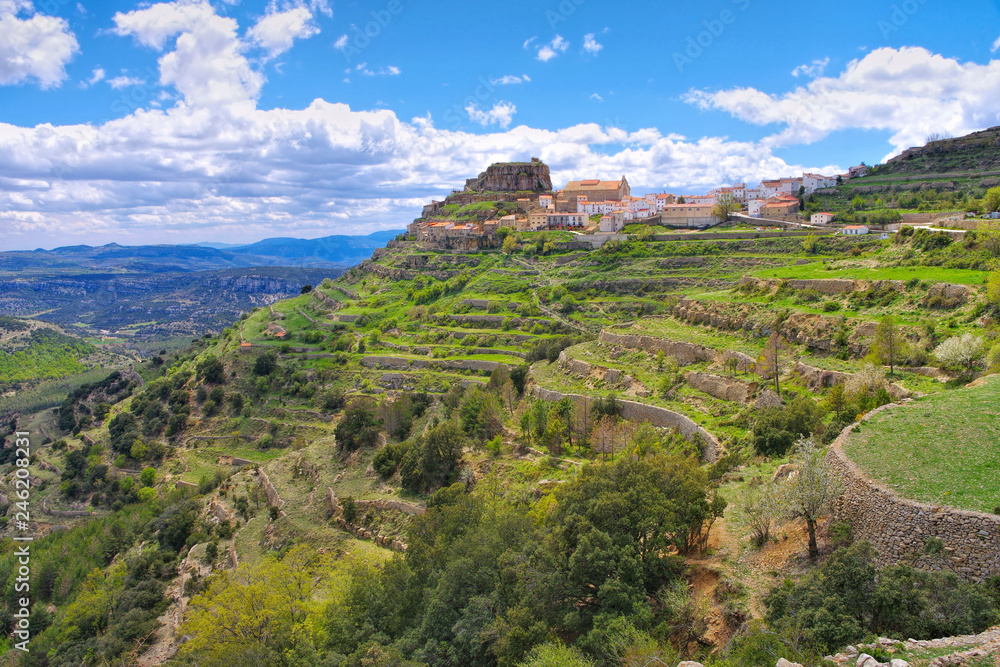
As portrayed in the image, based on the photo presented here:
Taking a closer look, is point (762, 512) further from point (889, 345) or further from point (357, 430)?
point (357, 430)

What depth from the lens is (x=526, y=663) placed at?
1311cm

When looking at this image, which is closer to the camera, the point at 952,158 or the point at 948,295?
the point at 948,295

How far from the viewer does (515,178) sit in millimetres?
99375

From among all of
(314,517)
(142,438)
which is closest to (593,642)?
(314,517)

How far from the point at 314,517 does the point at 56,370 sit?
118m

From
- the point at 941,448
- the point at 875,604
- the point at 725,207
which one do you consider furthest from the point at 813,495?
the point at 725,207

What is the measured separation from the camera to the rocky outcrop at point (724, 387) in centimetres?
2534

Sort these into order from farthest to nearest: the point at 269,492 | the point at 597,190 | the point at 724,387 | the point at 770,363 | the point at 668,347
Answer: the point at 597,190 → the point at 269,492 → the point at 668,347 → the point at 724,387 → the point at 770,363

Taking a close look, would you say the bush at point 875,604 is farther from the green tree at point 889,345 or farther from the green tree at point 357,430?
the green tree at point 357,430

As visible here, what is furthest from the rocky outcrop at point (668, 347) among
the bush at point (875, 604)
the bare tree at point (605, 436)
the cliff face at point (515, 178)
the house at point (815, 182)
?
the cliff face at point (515, 178)

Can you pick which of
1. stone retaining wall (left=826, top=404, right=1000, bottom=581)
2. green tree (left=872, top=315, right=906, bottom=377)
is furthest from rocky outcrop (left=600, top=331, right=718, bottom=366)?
stone retaining wall (left=826, top=404, right=1000, bottom=581)

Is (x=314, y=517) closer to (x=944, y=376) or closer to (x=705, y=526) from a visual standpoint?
(x=705, y=526)

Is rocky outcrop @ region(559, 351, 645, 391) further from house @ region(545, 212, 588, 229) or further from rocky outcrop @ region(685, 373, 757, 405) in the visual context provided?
house @ region(545, 212, 588, 229)

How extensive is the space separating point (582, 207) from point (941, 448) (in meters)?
74.4
